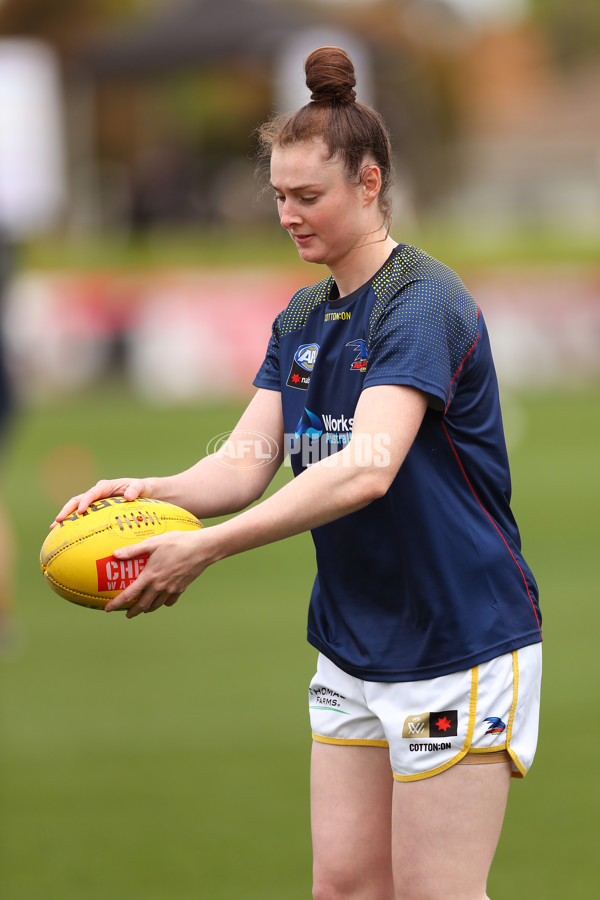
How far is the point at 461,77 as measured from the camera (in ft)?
145

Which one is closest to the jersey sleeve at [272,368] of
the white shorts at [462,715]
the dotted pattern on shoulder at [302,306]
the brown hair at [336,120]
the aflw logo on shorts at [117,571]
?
the dotted pattern on shoulder at [302,306]

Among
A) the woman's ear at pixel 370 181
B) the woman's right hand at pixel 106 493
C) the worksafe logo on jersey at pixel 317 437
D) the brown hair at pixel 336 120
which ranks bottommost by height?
the woman's right hand at pixel 106 493

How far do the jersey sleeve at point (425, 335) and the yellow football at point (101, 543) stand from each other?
68 centimetres

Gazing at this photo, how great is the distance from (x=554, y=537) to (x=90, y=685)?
513 centimetres

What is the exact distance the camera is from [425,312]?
9.80 feet

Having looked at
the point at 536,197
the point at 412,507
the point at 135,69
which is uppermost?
the point at 536,197

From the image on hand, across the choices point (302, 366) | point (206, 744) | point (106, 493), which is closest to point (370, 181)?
point (302, 366)

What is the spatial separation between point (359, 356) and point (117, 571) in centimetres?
79

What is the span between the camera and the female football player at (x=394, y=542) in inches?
117

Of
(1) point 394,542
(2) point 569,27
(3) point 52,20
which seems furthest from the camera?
(2) point 569,27

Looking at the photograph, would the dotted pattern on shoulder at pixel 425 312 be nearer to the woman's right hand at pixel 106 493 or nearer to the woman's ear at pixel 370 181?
the woman's ear at pixel 370 181

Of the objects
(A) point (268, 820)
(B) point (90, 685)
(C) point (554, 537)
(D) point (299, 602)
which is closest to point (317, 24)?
(C) point (554, 537)

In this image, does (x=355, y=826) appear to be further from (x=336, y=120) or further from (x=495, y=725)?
(x=336, y=120)

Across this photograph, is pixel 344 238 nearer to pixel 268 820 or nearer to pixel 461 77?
pixel 268 820
